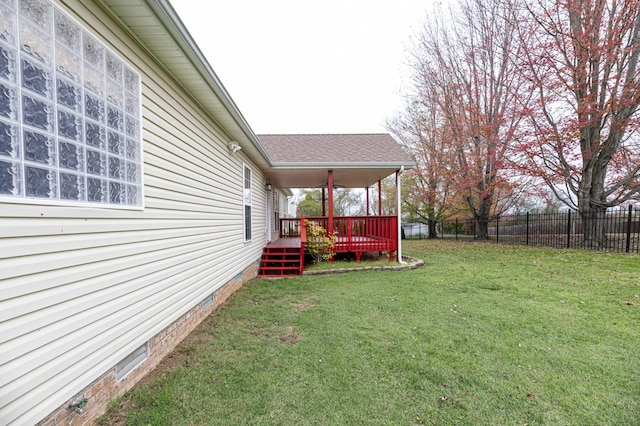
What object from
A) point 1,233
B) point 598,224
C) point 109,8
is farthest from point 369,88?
point 1,233

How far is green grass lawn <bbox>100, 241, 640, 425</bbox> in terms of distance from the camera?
206cm

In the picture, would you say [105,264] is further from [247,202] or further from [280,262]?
[280,262]

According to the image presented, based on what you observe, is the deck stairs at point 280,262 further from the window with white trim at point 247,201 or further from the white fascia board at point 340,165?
the white fascia board at point 340,165

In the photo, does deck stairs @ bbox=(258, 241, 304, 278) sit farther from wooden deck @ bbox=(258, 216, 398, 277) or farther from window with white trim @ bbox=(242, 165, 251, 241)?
window with white trim @ bbox=(242, 165, 251, 241)

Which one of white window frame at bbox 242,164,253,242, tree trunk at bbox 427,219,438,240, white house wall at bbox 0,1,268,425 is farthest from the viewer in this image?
tree trunk at bbox 427,219,438,240

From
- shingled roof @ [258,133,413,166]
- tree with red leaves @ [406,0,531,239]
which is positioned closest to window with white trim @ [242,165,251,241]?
shingled roof @ [258,133,413,166]

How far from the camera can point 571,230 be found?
394 inches

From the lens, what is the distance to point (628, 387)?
2293 millimetres

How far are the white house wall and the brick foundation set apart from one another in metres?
0.07

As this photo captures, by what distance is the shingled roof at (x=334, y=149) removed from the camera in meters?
7.77

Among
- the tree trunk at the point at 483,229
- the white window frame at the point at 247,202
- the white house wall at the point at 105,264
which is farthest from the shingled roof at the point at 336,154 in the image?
the tree trunk at the point at 483,229

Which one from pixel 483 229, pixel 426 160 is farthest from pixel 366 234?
pixel 426 160

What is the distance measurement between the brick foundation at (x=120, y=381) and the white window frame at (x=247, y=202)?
2.48m

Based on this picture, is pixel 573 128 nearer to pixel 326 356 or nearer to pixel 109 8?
pixel 326 356
